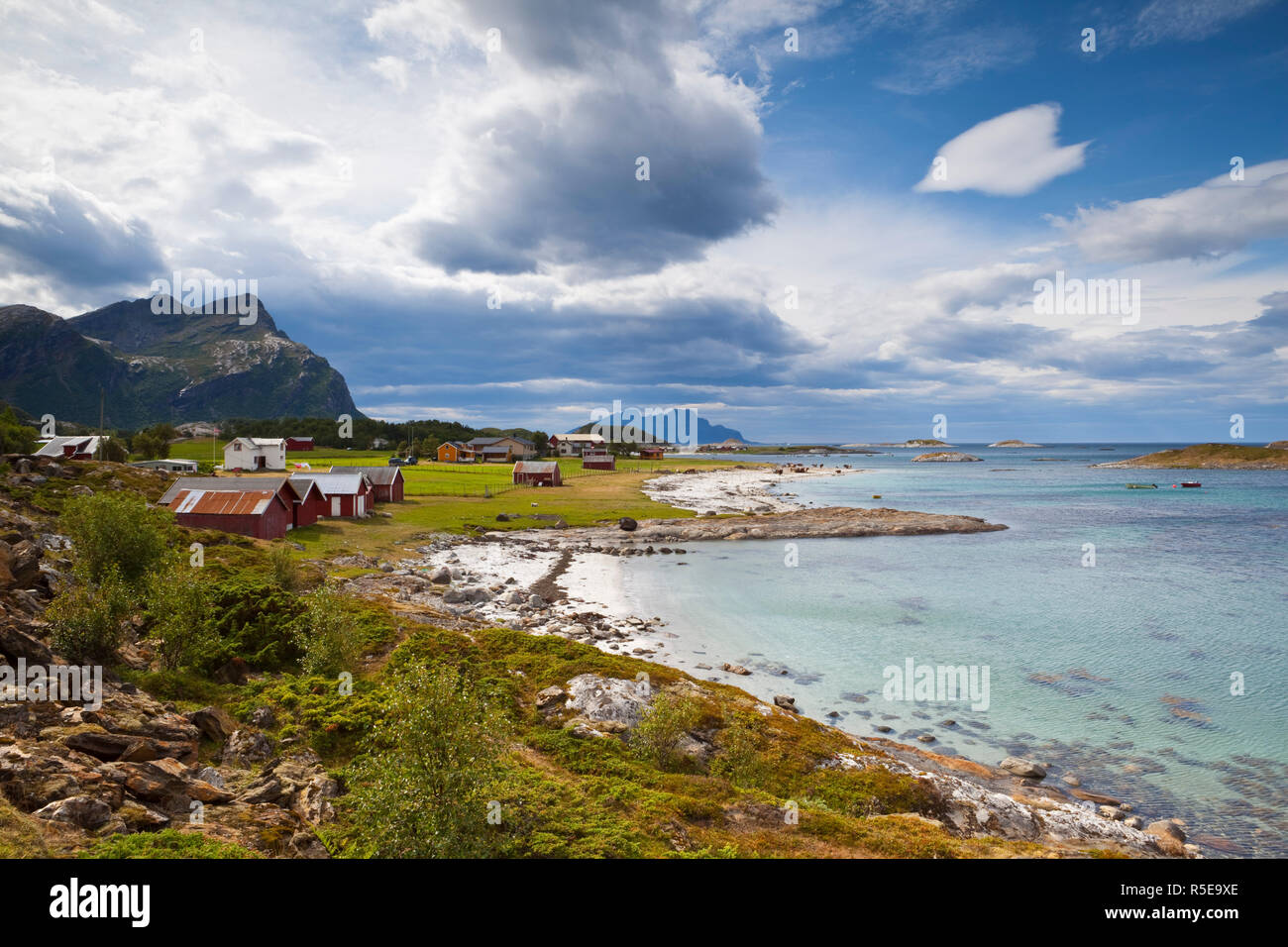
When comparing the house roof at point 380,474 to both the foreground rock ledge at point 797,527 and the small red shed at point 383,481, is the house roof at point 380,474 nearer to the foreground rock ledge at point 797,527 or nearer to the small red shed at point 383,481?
the small red shed at point 383,481

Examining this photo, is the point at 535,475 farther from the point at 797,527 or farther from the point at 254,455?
the point at 797,527

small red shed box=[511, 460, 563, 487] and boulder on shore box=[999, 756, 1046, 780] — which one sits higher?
small red shed box=[511, 460, 563, 487]

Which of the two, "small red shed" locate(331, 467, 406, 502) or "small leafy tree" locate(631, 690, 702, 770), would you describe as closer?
"small leafy tree" locate(631, 690, 702, 770)

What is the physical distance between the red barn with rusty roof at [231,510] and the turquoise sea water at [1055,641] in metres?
29.5

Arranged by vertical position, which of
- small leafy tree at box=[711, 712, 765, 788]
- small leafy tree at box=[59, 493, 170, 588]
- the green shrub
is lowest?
small leafy tree at box=[711, 712, 765, 788]

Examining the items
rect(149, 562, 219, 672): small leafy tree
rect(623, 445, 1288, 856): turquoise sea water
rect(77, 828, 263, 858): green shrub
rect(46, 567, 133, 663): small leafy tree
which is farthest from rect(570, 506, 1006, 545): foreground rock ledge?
rect(77, 828, 263, 858): green shrub

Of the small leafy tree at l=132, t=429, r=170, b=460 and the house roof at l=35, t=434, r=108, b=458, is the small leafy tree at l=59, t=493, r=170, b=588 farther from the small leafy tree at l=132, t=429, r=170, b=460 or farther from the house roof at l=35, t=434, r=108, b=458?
the small leafy tree at l=132, t=429, r=170, b=460

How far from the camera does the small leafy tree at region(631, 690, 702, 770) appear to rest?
18.1 m

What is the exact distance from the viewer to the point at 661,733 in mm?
18094

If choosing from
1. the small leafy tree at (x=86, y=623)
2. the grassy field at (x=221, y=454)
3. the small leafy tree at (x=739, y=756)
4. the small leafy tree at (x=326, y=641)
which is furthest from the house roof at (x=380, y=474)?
the small leafy tree at (x=739, y=756)

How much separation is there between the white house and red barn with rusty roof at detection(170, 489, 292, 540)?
2425 inches

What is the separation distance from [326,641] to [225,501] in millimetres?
33817

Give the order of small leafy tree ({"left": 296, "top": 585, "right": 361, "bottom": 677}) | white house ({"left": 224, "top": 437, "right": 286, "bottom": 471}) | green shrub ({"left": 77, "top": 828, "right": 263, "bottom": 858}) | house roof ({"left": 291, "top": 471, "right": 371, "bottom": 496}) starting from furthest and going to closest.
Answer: white house ({"left": 224, "top": 437, "right": 286, "bottom": 471}) → house roof ({"left": 291, "top": 471, "right": 371, "bottom": 496}) → small leafy tree ({"left": 296, "top": 585, "right": 361, "bottom": 677}) → green shrub ({"left": 77, "top": 828, "right": 263, "bottom": 858})
